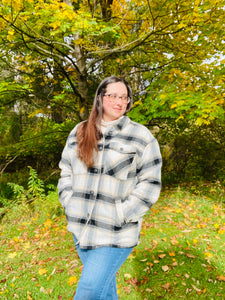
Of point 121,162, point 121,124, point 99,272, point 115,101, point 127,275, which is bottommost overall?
point 127,275

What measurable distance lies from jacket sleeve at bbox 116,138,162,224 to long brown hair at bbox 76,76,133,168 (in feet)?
1.31

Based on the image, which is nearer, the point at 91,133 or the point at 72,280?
the point at 91,133

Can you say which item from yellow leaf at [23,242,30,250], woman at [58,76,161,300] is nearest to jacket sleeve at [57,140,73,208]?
woman at [58,76,161,300]

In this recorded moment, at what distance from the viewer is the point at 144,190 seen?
1.67 m

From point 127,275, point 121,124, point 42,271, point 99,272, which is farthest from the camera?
point 42,271

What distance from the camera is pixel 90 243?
1.69 metres

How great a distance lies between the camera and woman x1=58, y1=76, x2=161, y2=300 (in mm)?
1633

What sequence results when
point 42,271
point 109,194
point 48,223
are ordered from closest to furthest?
1. point 109,194
2. point 42,271
3. point 48,223

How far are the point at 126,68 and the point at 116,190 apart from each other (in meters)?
5.49

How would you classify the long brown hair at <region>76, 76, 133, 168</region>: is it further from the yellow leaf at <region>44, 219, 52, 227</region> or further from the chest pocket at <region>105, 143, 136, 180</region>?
the yellow leaf at <region>44, 219, 52, 227</region>

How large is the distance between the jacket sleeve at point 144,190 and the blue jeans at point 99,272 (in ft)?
0.84

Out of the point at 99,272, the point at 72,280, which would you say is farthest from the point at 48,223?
the point at 99,272

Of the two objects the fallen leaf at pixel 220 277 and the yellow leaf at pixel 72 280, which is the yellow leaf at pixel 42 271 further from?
the fallen leaf at pixel 220 277

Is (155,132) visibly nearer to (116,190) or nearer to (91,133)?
(91,133)
